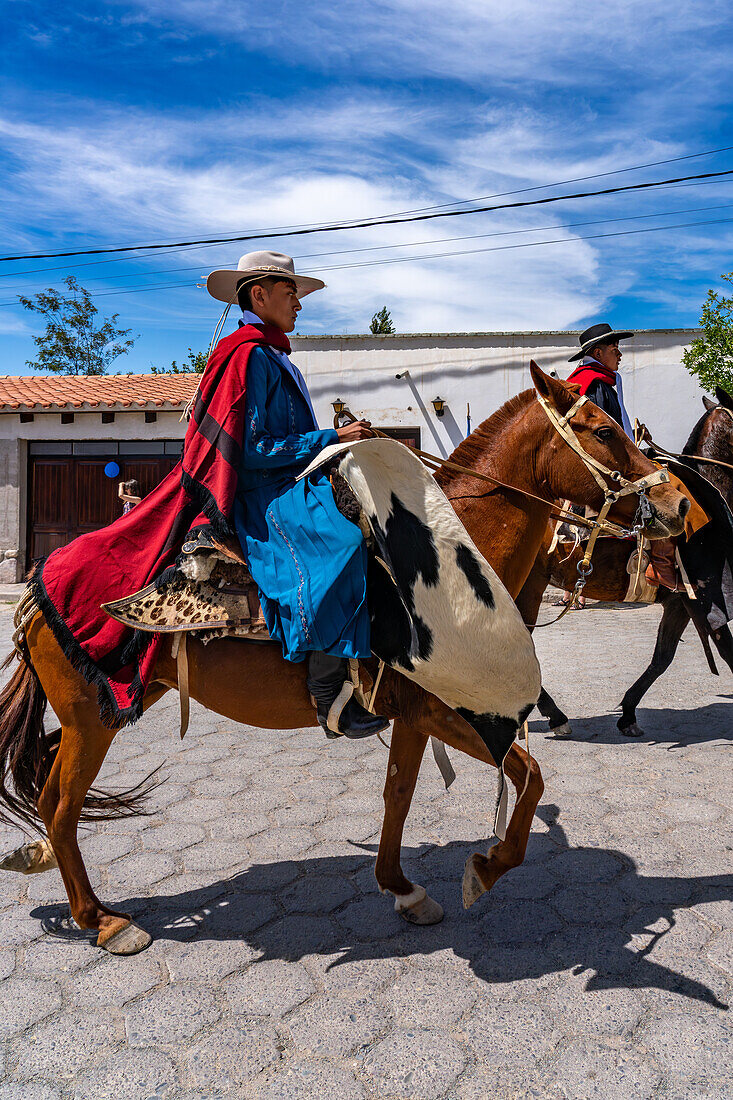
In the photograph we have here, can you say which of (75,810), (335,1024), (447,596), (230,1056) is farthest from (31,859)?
(447,596)

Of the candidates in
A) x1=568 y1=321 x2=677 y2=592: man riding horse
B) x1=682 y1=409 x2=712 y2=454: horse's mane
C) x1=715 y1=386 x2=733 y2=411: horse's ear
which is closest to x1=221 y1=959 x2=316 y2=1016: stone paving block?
x1=568 y1=321 x2=677 y2=592: man riding horse

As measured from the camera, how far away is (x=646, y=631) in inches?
378

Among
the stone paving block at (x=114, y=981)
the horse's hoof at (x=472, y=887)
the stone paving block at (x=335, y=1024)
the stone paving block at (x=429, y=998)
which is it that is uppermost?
the horse's hoof at (x=472, y=887)

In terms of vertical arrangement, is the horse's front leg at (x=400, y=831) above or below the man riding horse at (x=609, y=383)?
below

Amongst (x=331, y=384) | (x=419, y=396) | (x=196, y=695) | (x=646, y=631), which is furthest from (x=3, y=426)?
(x=196, y=695)

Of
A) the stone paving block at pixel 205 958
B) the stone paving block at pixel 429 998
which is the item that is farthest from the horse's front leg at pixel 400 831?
the stone paving block at pixel 205 958

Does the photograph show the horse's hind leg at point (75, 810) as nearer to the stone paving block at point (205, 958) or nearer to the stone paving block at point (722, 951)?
the stone paving block at point (205, 958)

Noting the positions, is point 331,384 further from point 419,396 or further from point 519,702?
point 519,702

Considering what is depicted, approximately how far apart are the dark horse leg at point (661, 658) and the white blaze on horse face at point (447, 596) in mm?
3099

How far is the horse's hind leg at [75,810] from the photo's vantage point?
2.86m

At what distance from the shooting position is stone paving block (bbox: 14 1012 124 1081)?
2.16 m

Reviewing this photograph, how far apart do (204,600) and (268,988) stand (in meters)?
1.32

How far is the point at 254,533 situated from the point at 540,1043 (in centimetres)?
182

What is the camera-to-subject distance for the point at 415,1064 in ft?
7.12
